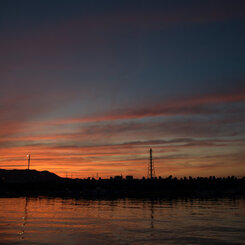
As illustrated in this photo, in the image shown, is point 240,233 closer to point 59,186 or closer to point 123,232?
point 123,232

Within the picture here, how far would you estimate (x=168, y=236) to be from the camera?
2475 centimetres

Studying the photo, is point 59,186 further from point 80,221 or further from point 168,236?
point 168,236

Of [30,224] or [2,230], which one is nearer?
[2,230]

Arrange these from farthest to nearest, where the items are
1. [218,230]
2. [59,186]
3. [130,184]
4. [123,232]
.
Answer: [130,184] → [59,186] → [218,230] → [123,232]

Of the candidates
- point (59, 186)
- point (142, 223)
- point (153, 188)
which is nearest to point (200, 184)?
point (153, 188)

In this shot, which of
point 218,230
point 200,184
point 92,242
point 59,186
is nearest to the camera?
point 92,242

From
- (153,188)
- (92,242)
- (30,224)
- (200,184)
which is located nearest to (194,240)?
(92,242)

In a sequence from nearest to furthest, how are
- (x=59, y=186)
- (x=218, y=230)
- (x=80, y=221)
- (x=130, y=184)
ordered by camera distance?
(x=218, y=230) < (x=80, y=221) < (x=59, y=186) < (x=130, y=184)

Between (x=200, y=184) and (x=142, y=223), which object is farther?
(x=200, y=184)

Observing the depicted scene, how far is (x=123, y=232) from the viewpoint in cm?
2636

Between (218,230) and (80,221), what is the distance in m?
14.7

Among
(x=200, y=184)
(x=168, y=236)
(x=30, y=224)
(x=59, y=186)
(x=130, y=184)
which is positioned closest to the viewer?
(x=168, y=236)

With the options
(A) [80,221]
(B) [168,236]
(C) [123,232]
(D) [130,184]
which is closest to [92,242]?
(C) [123,232]

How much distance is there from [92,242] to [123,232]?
4880 millimetres
